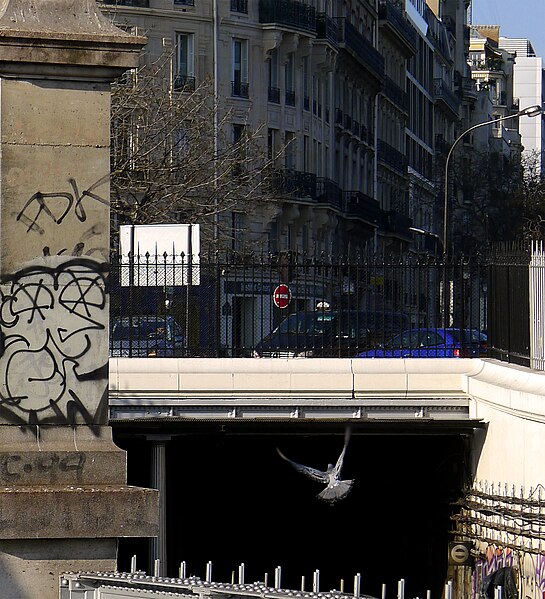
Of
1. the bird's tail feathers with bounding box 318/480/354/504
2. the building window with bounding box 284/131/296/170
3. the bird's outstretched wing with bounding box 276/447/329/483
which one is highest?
the building window with bounding box 284/131/296/170

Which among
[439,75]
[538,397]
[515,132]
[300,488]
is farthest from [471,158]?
[538,397]

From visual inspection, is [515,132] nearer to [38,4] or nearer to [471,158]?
[471,158]

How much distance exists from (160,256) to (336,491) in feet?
11.9

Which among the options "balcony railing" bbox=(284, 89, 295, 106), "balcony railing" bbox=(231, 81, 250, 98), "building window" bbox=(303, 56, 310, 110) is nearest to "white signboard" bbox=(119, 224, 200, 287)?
"balcony railing" bbox=(231, 81, 250, 98)

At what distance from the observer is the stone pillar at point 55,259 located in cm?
753

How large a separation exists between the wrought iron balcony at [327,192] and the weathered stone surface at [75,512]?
50972mm

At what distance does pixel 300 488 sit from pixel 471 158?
201 ft

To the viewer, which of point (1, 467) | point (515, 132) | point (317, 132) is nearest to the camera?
point (1, 467)

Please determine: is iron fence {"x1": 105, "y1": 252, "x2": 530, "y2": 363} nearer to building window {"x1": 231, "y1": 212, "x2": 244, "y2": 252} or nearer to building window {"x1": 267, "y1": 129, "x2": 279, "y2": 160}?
building window {"x1": 231, "y1": 212, "x2": 244, "y2": 252}

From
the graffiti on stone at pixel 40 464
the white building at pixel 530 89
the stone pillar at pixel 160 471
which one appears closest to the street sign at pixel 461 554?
the stone pillar at pixel 160 471

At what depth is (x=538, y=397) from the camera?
15.9 m

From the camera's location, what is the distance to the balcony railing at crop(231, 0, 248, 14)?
53281 mm

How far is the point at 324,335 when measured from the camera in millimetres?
20188

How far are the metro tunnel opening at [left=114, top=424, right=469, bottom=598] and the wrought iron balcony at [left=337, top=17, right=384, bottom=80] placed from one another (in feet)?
134
